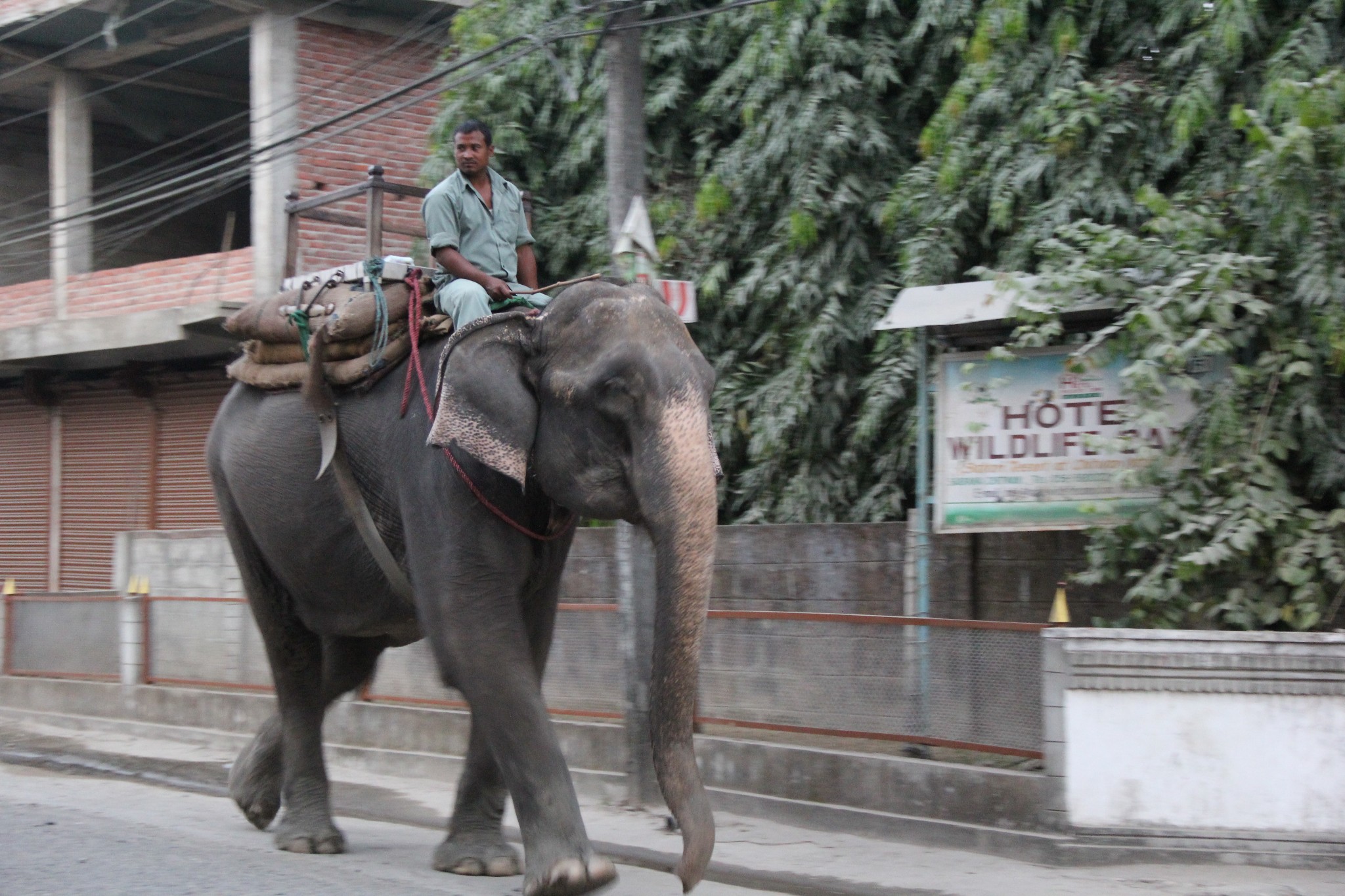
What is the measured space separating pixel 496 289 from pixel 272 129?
8429mm

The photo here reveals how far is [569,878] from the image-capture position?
447cm

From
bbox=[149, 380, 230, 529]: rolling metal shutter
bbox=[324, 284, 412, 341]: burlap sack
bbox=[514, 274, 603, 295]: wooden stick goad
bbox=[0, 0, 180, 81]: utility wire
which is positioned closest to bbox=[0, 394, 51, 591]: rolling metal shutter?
bbox=[149, 380, 230, 529]: rolling metal shutter

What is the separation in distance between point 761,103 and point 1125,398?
3.73m

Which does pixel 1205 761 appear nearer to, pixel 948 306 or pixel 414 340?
pixel 948 306

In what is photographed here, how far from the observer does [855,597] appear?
7984mm

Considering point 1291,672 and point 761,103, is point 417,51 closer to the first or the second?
point 761,103

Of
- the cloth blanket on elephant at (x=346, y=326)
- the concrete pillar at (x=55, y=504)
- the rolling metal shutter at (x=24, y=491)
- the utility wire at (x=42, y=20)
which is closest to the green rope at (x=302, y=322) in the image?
the cloth blanket on elephant at (x=346, y=326)

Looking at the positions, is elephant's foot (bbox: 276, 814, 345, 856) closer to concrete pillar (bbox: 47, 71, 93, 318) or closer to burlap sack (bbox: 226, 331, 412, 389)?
burlap sack (bbox: 226, 331, 412, 389)

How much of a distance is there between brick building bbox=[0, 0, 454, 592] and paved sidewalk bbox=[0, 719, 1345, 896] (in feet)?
17.7

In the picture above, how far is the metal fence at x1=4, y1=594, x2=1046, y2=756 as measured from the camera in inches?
258

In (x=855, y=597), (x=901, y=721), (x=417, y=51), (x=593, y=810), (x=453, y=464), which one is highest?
(x=417, y=51)

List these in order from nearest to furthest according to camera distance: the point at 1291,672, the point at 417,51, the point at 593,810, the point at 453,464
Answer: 1. the point at 453,464
2. the point at 1291,672
3. the point at 593,810
4. the point at 417,51

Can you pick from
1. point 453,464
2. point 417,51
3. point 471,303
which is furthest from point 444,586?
point 417,51

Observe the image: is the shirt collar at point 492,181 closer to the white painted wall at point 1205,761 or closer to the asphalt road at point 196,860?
the asphalt road at point 196,860
